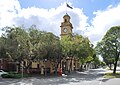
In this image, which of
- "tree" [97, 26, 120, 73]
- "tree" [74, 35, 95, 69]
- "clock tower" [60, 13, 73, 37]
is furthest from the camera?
"clock tower" [60, 13, 73, 37]

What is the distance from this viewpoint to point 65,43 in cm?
4519

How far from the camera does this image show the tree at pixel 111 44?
4378cm

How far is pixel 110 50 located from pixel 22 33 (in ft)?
56.4

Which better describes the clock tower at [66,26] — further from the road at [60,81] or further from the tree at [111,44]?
the road at [60,81]

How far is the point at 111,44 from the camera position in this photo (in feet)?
144

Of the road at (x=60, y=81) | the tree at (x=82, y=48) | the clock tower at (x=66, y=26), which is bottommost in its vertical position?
the road at (x=60, y=81)

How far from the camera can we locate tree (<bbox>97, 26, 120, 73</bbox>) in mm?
43781

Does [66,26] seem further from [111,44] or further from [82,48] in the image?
[111,44]

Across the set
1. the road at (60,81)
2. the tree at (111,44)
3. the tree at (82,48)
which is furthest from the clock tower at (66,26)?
the road at (60,81)

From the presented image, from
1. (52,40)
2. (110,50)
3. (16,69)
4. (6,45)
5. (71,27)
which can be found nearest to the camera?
(6,45)

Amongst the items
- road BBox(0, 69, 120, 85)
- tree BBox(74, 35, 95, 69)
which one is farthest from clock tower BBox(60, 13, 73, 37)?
road BBox(0, 69, 120, 85)

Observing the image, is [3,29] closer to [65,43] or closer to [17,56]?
[17,56]

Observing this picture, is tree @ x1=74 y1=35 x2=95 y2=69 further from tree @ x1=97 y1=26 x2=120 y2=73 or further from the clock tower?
the clock tower

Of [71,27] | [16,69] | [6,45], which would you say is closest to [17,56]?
[6,45]
